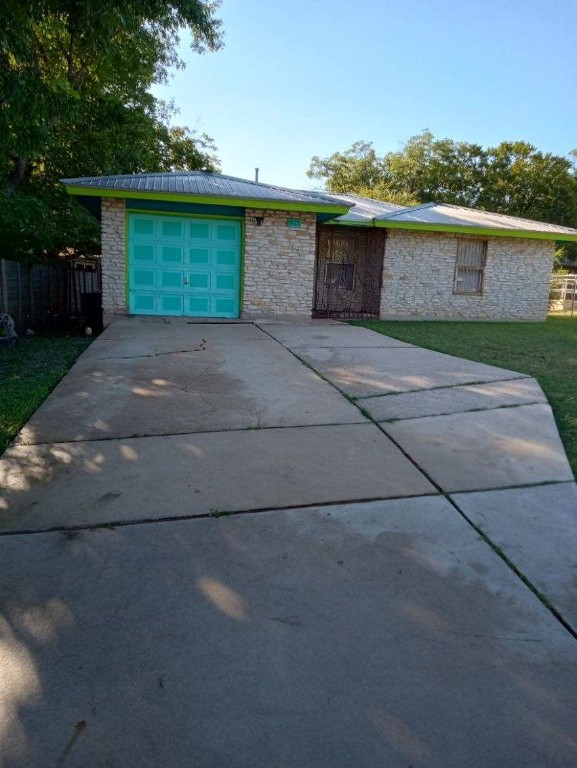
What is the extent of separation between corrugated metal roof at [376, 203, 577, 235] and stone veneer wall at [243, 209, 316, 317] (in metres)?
2.49

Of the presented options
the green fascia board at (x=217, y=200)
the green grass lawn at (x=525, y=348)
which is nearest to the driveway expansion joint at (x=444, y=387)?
the green grass lawn at (x=525, y=348)

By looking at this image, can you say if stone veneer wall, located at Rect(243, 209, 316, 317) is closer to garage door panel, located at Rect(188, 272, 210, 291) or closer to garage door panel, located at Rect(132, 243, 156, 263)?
garage door panel, located at Rect(188, 272, 210, 291)

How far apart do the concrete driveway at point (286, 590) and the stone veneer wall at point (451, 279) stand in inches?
414

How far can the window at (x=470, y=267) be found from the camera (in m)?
15.2

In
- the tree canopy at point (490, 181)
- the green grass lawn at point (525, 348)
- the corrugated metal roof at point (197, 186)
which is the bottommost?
the green grass lawn at point (525, 348)

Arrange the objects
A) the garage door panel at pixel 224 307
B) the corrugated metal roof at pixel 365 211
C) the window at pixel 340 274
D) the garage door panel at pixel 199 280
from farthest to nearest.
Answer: the window at pixel 340 274 < the corrugated metal roof at pixel 365 211 < the garage door panel at pixel 224 307 < the garage door panel at pixel 199 280

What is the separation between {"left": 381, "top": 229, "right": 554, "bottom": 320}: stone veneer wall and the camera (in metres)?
14.6

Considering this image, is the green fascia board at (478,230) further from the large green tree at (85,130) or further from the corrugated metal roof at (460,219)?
the large green tree at (85,130)

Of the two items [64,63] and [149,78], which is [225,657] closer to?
[64,63]

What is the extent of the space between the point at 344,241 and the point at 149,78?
8.60 metres

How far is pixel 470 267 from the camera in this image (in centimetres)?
1538

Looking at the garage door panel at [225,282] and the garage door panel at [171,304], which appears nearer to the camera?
the garage door panel at [171,304]

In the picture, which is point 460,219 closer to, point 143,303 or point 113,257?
point 143,303

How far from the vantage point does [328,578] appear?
235 cm
